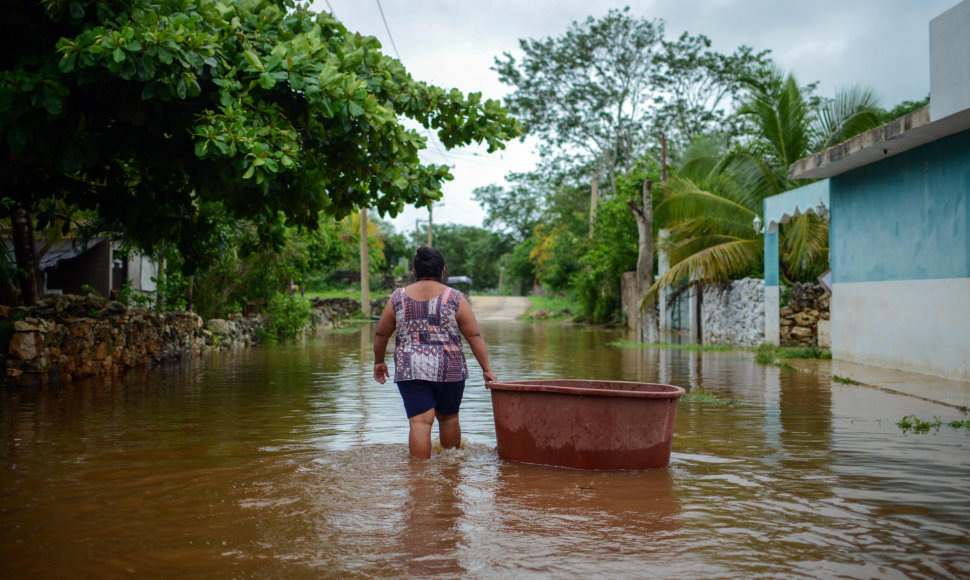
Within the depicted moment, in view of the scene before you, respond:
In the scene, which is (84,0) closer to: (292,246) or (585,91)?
(292,246)

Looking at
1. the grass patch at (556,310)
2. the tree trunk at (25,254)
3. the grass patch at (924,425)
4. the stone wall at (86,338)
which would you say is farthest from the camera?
the grass patch at (556,310)

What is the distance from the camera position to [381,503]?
4934 millimetres

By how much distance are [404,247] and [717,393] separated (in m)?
56.2

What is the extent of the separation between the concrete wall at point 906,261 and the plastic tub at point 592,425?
7332 mm

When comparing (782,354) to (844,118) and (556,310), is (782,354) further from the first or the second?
(556,310)

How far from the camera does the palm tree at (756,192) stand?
21.2 metres

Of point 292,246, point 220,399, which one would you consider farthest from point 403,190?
point 292,246

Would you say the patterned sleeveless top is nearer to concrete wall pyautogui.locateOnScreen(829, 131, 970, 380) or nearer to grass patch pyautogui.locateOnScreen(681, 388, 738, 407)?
grass patch pyautogui.locateOnScreen(681, 388, 738, 407)

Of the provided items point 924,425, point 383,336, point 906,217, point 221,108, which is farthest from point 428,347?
point 906,217

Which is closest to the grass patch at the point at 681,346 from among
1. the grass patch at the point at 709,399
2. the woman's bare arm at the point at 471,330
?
the grass patch at the point at 709,399

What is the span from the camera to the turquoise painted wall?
1131cm

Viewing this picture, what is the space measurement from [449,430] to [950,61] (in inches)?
325

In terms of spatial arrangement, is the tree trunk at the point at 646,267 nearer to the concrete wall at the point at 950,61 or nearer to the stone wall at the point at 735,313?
the stone wall at the point at 735,313

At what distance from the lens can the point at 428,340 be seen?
20.1 feet
